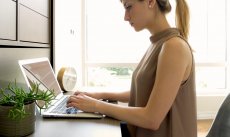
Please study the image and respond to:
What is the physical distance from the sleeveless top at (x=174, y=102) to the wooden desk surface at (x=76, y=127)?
16cm

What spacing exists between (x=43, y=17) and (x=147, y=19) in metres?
0.92

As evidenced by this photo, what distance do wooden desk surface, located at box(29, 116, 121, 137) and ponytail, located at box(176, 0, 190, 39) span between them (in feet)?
→ 1.72

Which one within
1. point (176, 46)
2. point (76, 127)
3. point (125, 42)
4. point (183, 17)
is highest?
point (125, 42)

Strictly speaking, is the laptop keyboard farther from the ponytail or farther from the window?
the window

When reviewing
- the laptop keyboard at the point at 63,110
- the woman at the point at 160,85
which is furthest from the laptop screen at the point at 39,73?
the woman at the point at 160,85

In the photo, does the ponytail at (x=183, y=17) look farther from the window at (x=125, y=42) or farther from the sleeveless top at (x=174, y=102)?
the window at (x=125, y=42)

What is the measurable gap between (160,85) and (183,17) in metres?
0.40

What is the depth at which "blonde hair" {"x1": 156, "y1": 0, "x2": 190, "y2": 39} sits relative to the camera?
1.11 metres

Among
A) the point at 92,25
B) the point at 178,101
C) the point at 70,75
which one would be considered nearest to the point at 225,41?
the point at 92,25

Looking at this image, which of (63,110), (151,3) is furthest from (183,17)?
(63,110)

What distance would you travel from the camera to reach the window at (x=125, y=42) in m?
3.57

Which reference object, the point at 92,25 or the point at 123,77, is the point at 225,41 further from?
the point at 92,25

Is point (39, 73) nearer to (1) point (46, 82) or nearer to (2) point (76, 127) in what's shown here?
(1) point (46, 82)

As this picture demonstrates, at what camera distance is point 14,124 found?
31.2 inches
